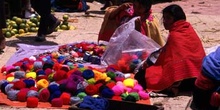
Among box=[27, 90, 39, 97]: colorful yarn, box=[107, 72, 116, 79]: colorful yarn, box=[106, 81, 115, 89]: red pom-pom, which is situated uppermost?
box=[107, 72, 116, 79]: colorful yarn

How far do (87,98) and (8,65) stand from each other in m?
1.97

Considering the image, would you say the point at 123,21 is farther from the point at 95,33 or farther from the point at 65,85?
the point at 95,33

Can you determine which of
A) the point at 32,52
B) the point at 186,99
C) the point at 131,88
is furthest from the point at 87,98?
the point at 32,52

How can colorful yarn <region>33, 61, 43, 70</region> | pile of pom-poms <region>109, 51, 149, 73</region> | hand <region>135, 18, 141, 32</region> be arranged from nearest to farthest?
colorful yarn <region>33, 61, 43, 70</region>, pile of pom-poms <region>109, 51, 149, 73</region>, hand <region>135, 18, 141, 32</region>

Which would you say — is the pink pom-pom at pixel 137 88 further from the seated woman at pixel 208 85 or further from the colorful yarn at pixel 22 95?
the colorful yarn at pixel 22 95

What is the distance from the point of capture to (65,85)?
16.5 ft

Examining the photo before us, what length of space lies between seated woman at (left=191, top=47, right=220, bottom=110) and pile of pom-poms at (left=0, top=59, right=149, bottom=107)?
0.58 meters

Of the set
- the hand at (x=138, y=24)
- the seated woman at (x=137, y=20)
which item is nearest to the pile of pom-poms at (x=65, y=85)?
the hand at (x=138, y=24)

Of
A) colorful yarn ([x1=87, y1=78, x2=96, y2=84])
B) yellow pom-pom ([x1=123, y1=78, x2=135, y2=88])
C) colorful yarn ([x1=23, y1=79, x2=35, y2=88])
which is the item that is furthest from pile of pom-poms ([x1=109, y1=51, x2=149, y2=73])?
colorful yarn ([x1=23, y1=79, x2=35, y2=88])

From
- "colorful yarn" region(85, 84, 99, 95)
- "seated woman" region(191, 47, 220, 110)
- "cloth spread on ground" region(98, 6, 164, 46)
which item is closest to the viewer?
"seated woman" region(191, 47, 220, 110)

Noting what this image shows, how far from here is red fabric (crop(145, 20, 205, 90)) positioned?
5242 mm

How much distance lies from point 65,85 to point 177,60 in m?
1.25

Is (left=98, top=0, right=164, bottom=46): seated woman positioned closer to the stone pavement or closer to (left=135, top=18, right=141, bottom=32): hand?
(left=135, top=18, right=141, bottom=32): hand

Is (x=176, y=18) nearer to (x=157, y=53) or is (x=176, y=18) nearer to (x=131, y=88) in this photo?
(x=157, y=53)
